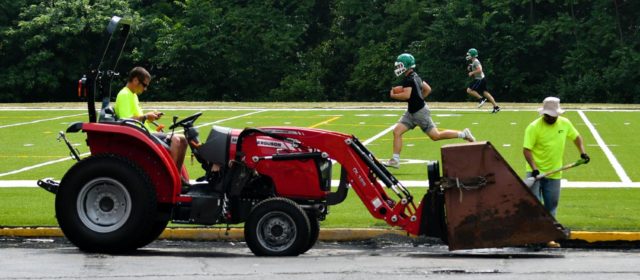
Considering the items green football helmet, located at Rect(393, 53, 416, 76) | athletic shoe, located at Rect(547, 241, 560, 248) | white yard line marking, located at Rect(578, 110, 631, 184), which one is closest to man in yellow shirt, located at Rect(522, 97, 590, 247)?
athletic shoe, located at Rect(547, 241, 560, 248)

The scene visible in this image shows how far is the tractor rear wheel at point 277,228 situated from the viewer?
39.5ft

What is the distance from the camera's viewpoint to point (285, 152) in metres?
12.3

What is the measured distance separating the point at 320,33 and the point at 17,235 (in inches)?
1798

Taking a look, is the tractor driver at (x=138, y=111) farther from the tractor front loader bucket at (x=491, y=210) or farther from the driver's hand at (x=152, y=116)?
the tractor front loader bucket at (x=491, y=210)

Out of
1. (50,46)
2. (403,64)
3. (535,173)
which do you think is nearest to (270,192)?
(535,173)

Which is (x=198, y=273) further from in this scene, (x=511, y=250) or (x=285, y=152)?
(x=511, y=250)

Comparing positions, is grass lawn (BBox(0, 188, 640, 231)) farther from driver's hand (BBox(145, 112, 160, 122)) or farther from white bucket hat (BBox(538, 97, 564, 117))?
driver's hand (BBox(145, 112, 160, 122))

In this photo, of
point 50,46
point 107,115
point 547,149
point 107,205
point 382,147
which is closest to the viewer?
point 107,205

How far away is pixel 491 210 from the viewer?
11852 millimetres

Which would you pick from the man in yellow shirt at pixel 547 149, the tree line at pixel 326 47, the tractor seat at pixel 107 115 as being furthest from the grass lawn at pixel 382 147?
the tree line at pixel 326 47

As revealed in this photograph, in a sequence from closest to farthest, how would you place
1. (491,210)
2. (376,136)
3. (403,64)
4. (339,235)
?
(491,210), (339,235), (403,64), (376,136)

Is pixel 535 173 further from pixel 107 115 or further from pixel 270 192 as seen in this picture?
pixel 107 115

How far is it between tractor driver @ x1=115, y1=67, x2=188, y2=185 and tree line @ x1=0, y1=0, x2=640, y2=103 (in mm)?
38644

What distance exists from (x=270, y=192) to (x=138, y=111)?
185cm
